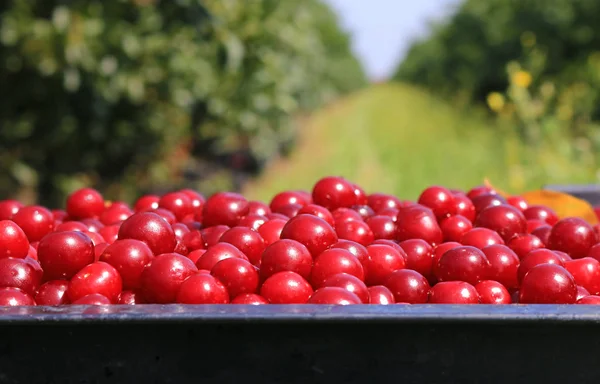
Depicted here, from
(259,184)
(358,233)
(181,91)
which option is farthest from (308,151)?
(358,233)

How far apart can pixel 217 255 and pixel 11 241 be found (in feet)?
1.38

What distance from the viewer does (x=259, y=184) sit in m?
13.3

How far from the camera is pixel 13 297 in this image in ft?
4.61

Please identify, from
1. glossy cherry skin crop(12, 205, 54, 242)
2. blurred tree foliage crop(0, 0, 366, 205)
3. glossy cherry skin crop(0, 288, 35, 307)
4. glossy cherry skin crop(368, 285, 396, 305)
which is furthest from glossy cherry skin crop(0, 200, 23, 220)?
blurred tree foliage crop(0, 0, 366, 205)

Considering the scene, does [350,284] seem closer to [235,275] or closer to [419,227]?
[235,275]

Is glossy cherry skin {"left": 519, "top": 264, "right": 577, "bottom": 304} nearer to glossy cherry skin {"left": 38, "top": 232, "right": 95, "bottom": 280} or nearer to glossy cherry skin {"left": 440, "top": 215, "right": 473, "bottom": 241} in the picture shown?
glossy cherry skin {"left": 440, "top": 215, "right": 473, "bottom": 241}

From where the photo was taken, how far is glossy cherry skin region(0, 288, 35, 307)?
139 centimetres

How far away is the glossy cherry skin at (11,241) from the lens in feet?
5.31

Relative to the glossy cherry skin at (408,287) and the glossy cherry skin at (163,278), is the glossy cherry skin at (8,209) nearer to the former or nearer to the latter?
the glossy cherry skin at (163,278)

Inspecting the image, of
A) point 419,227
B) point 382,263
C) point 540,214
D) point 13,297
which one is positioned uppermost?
point 540,214

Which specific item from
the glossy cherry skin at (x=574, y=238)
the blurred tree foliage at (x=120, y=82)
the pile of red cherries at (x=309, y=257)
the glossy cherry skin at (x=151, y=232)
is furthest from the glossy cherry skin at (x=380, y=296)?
the blurred tree foliage at (x=120, y=82)

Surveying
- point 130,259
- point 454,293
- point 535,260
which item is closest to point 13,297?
point 130,259
